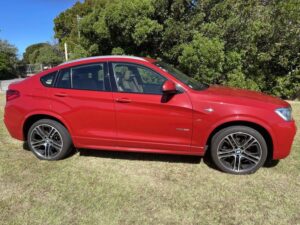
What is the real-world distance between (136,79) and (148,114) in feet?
1.96

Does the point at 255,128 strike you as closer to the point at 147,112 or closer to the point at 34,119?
the point at 147,112

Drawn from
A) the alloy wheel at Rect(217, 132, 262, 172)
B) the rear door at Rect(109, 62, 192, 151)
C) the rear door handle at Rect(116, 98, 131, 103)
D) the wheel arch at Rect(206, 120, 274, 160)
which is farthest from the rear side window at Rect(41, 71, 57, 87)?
the alloy wheel at Rect(217, 132, 262, 172)

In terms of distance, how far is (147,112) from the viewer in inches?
186

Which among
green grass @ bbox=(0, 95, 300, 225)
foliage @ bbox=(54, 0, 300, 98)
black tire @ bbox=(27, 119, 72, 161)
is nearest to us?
green grass @ bbox=(0, 95, 300, 225)

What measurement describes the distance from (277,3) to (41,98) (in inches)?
391

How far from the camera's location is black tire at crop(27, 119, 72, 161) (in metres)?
5.25

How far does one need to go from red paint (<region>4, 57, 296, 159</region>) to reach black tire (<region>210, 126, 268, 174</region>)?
146 millimetres

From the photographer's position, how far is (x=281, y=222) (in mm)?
3547

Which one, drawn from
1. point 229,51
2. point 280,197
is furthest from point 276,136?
point 229,51

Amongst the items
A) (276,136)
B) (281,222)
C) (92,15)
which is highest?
(92,15)

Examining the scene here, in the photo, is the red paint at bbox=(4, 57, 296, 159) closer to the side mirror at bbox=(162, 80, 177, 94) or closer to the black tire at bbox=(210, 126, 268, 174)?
the side mirror at bbox=(162, 80, 177, 94)

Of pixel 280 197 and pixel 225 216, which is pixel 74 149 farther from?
pixel 280 197

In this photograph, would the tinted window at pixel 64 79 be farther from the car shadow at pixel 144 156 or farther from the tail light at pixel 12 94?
the car shadow at pixel 144 156

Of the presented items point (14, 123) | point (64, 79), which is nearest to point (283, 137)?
point (64, 79)
